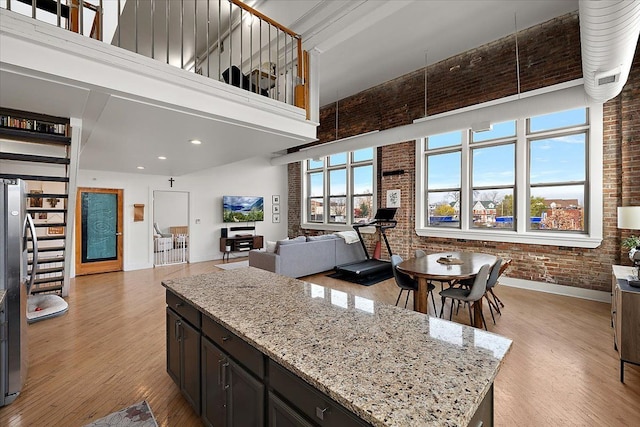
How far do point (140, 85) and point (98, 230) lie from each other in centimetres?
575

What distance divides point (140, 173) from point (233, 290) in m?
6.68

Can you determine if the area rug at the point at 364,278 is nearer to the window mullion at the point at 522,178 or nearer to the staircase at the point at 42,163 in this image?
the window mullion at the point at 522,178

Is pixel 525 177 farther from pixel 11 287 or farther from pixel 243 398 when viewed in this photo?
pixel 11 287

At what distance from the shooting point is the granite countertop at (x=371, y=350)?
2.88ft

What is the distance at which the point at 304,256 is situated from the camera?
614 cm

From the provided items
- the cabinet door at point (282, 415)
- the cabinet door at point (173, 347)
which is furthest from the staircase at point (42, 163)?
the cabinet door at point (282, 415)

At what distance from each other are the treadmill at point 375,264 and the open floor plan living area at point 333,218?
74mm

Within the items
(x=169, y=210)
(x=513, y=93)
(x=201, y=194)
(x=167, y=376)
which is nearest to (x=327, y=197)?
(x=201, y=194)

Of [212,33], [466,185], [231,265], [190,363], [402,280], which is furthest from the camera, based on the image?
[231,265]

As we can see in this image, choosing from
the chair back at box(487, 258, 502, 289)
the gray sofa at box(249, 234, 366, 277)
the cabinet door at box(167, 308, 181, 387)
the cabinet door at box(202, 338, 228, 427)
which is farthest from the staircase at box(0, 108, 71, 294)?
the chair back at box(487, 258, 502, 289)

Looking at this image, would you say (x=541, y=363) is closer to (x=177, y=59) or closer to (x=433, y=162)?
(x=433, y=162)

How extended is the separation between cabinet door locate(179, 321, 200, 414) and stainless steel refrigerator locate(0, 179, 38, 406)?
1.39m

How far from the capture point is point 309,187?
32.2 feet

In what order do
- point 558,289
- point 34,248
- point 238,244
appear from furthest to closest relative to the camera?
point 238,244, point 558,289, point 34,248
